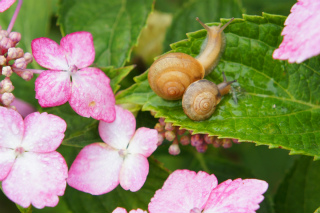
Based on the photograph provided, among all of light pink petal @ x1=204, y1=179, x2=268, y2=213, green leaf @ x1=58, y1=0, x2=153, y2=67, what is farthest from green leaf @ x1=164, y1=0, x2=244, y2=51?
light pink petal @ x1=204, y1=179, x2=268, y2=213

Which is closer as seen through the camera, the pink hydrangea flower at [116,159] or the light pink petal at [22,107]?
the pink hydrangea flower at [116,159]

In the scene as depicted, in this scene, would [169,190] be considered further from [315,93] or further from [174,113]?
[315,93]

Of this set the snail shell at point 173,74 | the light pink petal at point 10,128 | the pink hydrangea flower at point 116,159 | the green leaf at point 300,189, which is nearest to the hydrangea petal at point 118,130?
the pink hydrangea flower at point 116,159

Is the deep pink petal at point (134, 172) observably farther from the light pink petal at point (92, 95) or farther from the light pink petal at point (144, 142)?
the light pink petal at point (92, 95)

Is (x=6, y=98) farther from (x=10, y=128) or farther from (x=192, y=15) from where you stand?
(x=192, y=15)

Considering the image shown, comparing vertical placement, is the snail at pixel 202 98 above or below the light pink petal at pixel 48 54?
below

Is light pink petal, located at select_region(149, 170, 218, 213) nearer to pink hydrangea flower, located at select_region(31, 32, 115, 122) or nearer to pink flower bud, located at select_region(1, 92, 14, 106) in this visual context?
pink hydrangea flower, located at select_region(31, 32, 115, 122)

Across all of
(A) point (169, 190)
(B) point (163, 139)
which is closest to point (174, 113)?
(B) point (163, 139)
